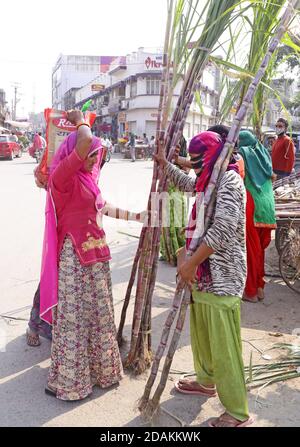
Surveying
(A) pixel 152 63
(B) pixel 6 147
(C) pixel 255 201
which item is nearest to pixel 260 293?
(C) pixel 255 201

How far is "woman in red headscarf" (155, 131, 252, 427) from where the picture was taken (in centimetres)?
235

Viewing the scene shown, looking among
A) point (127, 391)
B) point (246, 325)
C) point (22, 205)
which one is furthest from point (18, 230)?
point (127, 391)

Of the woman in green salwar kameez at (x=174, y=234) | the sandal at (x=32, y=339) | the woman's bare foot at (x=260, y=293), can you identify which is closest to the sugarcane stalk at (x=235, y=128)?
the sandal at (x=32, y=339)

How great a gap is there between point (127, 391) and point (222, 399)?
2.29 ft

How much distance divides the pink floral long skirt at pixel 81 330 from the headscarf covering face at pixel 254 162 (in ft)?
7.01

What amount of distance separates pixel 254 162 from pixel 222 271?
229cm

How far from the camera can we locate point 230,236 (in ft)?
7.72

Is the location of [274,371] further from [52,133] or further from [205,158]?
[52,133]

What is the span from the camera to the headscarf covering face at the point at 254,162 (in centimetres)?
452

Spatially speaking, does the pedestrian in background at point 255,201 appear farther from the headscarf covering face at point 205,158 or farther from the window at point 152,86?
the window at point 152,86

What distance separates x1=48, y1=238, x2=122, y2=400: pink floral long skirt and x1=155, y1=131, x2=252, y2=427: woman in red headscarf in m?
0.63

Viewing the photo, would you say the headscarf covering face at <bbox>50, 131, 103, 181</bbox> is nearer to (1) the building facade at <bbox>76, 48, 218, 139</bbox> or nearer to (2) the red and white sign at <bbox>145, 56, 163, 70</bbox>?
(1) the building facade at <bbox>76, 48, 218, 139</bbox>

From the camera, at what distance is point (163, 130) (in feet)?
9.45
